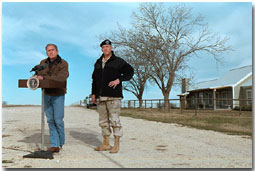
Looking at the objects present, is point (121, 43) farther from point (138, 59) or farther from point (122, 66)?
point (122, 66)

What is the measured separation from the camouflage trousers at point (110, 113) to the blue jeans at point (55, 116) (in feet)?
2.33

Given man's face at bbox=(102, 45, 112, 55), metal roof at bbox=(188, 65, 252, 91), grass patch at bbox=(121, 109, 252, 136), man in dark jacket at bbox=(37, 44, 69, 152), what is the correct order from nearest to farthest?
man in dark jacket at bbox=(37, 44, 69, 152)
man's face at bbox=(102, 45, 112, 55)
grass patch at bbox=(121, 109, 252, 136)
metal roof at bbox=(188, 65, 252, 91)

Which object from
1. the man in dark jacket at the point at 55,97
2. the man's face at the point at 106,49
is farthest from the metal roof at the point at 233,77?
the man in dark jacket at the point at 55,97

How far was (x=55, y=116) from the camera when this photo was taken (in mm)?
4723

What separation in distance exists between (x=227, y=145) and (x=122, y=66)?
2.96m

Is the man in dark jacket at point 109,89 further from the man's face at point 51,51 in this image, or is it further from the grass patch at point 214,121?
the grass patch at point 214,121

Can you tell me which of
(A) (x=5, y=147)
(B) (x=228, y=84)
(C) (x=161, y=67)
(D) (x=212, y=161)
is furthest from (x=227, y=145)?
(B) (x=228, y=84)

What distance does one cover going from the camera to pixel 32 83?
4445 millimetres

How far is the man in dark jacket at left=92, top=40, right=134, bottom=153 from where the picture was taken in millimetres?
4828

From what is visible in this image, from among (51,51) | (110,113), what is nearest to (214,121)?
(110,113)

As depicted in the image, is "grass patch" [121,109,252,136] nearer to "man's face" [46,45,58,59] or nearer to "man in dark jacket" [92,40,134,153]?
"man in dark jacket" [92,40,134,153]

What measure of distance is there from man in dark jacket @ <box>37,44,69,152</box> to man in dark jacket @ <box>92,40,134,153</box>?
626 millimetres

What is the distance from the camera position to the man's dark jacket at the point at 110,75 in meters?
4.84

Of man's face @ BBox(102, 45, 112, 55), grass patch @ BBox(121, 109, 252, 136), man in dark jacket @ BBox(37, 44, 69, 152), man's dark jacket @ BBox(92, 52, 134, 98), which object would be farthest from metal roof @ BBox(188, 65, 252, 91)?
man in dark jacket @ BBox(37, 44, 69, 152)
